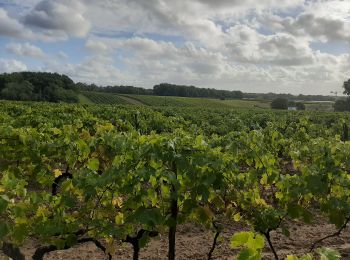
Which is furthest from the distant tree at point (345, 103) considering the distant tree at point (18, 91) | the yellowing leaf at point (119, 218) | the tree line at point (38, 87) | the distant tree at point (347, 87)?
the yellowing leaf at point (119, 218)

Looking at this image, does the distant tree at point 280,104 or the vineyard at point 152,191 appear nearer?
the vineyard at point 152,191

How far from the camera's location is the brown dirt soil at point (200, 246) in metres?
6.68

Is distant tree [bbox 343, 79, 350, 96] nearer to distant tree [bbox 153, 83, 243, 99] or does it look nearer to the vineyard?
distant tree [bbox 153, 83, 243, 99]

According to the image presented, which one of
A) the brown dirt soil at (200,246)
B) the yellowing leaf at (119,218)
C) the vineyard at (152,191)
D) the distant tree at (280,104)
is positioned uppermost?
the vineyard at (152,191)

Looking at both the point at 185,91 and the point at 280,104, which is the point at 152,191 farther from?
the point at 185,91

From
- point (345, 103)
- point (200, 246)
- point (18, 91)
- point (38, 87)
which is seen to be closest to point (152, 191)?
point (200, 246)

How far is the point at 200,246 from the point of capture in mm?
7125

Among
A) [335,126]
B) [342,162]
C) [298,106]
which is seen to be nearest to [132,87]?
[298,106]

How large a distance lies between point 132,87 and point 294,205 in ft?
346

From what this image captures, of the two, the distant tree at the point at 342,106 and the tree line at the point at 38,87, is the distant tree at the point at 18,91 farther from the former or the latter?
the distant tree at the point at 342,106

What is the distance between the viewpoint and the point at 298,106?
286 ft

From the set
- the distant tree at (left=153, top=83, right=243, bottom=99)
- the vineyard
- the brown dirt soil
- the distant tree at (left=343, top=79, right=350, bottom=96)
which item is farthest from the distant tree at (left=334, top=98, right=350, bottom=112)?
the vineyard

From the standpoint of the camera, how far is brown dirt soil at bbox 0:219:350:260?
6.68 m

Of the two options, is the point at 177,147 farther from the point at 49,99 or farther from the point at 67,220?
the point at 49,99
